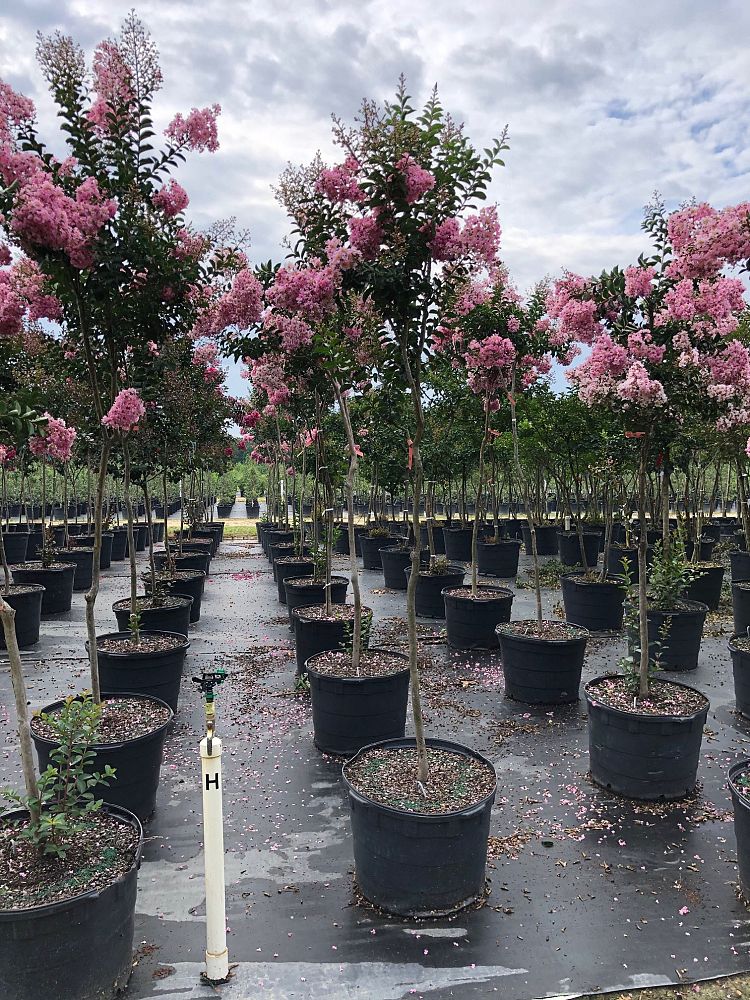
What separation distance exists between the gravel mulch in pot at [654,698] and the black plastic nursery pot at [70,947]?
260cm

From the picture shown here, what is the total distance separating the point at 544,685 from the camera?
193 inches

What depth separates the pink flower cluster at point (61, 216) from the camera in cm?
279

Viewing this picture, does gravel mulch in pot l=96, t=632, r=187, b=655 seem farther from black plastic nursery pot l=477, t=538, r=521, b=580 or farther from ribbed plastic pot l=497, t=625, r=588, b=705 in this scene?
black plastic nursery pot l=477, t=538, r=521, b=580

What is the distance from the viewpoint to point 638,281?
3.57 meters

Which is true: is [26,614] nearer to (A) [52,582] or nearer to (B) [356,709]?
(A) [52,582]

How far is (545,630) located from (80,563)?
299 inches

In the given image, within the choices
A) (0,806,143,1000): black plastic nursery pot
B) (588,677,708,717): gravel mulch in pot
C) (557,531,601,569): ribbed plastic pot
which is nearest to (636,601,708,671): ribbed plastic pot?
(588,677,708,717): gravel mulch in pot

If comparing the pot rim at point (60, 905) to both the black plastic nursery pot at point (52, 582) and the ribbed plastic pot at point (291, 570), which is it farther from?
the ribbed plastic pot at point (291, 570)

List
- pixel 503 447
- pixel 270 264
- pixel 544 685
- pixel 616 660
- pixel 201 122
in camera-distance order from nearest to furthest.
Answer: pixel 201 122, pixel 270 264, pixel 544 685, pixel 616 660, pixel 503 447

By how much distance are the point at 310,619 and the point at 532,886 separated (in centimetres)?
300

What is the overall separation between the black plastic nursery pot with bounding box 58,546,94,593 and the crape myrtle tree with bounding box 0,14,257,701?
23.2ft

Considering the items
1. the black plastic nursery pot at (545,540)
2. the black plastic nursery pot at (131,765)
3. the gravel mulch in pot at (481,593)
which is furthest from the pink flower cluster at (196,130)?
the black plastic nursery pot at (545,540)

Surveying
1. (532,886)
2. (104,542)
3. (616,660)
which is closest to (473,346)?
(616,660)

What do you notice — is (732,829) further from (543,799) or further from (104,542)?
(104,542)
